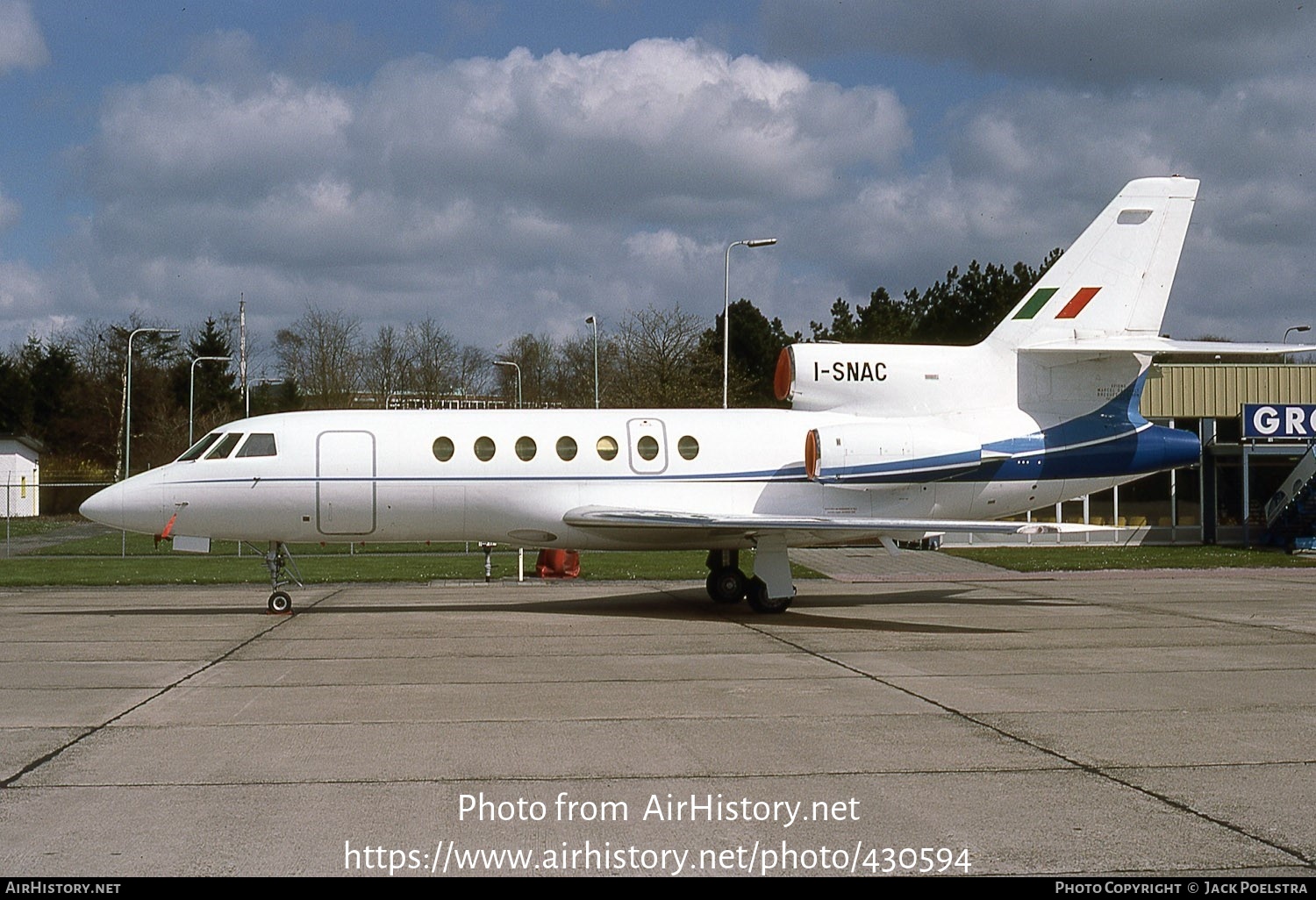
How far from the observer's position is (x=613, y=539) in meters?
19.3

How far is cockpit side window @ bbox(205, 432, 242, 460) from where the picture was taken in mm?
18828

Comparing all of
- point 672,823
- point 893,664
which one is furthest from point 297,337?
point 672,823

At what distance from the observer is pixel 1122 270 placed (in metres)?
19.5

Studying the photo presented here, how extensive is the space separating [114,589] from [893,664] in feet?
57.5

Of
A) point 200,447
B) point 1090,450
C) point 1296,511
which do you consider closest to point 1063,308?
point 1090,450

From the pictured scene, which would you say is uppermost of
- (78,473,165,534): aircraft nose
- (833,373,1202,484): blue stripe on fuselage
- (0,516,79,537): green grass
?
(833,373,1202,484): blue stripe on fuselage

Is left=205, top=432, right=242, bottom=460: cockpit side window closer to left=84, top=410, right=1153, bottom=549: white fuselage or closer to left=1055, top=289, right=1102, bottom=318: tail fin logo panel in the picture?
left=84, top=410, right=1153, bottom=549: white fuselage

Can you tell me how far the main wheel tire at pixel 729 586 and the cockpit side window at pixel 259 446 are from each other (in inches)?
285

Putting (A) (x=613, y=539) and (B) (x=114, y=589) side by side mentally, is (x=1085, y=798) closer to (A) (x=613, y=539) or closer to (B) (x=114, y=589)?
→ (A) (x=613, y=539)

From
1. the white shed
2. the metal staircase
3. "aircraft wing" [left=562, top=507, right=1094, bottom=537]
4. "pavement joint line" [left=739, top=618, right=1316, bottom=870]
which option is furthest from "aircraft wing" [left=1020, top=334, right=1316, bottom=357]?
the white shed

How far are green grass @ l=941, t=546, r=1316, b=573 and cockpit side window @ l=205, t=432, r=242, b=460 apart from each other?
19060 millimetres

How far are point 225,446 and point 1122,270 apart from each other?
14001 millimetres

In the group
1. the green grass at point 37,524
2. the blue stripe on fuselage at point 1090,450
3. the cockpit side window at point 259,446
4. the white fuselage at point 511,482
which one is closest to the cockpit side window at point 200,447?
the white fuselage at point 511,482

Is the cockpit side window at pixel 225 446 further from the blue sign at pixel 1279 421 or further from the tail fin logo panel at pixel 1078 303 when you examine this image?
the blue sign at pixel 1279 421
